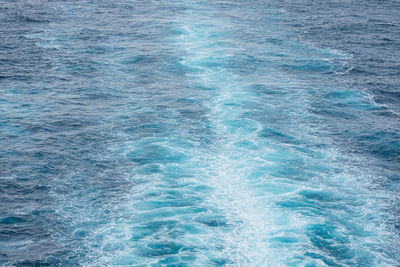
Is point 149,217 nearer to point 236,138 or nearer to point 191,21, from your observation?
point 236,138

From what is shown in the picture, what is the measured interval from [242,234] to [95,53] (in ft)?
139

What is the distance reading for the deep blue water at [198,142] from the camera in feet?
125

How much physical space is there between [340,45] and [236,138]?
110 feet

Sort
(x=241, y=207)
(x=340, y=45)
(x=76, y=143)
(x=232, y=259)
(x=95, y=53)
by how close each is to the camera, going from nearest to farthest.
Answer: (x=232, y=259) → (x=241, y=207) → (x=76, y=143) → (x=95, y=53) → (x=340, y=45)

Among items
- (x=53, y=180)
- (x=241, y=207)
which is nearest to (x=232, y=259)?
(x=241, y=207)

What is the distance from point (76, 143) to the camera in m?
50.8

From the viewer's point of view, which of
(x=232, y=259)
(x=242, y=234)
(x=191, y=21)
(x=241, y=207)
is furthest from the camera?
(x=191, y=21)

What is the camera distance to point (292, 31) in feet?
274

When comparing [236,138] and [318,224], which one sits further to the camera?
[236,138]

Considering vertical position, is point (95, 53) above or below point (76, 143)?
above

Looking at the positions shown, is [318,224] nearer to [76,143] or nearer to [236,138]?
[236,138]

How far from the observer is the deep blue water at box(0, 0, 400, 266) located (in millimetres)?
38094

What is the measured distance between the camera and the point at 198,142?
2026 inches

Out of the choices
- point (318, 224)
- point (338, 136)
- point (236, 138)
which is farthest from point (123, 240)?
point (338, 136)
